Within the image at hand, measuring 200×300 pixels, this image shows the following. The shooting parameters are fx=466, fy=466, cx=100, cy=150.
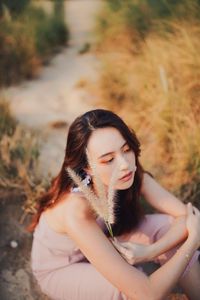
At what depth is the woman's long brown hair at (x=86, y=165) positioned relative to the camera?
199cm

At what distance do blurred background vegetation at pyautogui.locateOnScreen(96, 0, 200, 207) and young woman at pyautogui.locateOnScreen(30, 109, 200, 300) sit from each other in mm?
777

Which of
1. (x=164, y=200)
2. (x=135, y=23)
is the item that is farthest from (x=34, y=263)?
(x=135, y=23)

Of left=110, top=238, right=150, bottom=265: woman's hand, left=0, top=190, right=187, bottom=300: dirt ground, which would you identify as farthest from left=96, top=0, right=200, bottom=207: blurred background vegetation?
left=110, top=238, right=150, bottom=265: woman's hand

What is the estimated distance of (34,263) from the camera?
2.30m

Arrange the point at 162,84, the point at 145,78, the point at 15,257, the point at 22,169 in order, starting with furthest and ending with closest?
1. the point at 145,78
2. the point at 162,84
3. the point at 22,169
4. the point at 15,257

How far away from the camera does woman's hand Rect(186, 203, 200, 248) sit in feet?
6.73

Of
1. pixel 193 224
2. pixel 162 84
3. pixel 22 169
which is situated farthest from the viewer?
pixel 162 84

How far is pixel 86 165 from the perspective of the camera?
203 cm

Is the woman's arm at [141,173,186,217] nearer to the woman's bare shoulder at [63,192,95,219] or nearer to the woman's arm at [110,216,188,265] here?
the woman's arm at [110,216,188,265]

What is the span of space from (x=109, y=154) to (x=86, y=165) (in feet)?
0.44

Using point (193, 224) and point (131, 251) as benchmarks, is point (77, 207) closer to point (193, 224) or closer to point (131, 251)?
point (131, 251)

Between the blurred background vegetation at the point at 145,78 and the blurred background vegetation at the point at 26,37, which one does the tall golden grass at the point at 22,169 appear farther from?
the blurred background vegetation at the point at 26,37

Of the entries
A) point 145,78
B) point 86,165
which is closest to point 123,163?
point 86,165

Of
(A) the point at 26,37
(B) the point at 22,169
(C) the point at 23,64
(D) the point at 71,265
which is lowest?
(C) the point at 23,64
